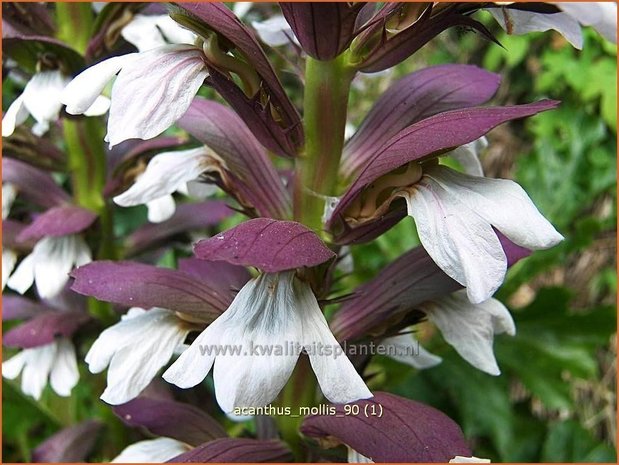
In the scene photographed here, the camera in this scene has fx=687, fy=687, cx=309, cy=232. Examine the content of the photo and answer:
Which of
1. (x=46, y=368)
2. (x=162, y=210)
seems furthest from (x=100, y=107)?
(x=46, y=368)

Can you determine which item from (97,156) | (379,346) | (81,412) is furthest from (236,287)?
(81,412)

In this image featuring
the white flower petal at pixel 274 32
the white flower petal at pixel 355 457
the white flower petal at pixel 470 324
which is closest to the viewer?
the white flower petal at pixel 355 457

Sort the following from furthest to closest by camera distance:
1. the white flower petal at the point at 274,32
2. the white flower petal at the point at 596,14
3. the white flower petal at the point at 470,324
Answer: the white flower petal at the point at 274,32 → the white flower petal at the point at 470,324 → the white flower petal at the point at 596,14

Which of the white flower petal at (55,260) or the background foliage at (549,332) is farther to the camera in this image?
the background foliage at (549,332)

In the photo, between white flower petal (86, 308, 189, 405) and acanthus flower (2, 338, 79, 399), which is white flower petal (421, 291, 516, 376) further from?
acanthus flower (2, 338, 79, 399)

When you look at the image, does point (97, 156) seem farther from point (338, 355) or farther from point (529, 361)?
point (529, 361)

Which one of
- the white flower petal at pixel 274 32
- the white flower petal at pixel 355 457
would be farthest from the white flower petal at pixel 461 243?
the white flower petal at pixel 274 32

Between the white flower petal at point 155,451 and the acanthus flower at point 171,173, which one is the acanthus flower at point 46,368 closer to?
the white flower petal at point 155,451
